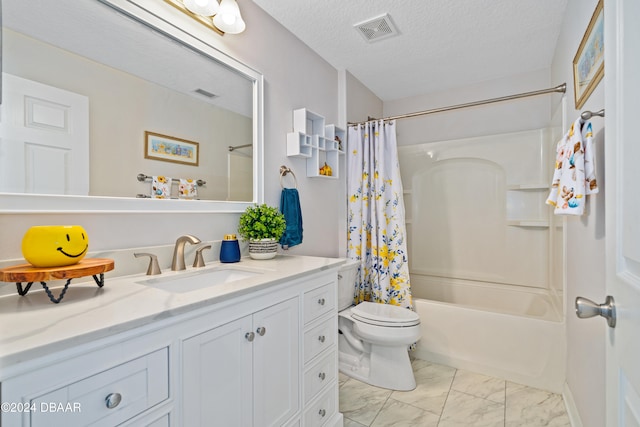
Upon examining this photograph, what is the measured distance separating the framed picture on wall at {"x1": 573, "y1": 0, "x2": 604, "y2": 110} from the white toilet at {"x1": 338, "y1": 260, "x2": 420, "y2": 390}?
5.01ft

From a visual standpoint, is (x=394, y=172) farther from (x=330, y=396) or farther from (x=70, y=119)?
(x=70, y=119)

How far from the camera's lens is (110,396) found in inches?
28.1

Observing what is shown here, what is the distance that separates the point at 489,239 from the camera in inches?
118

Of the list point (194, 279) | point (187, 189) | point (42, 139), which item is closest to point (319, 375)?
point (194, 279)

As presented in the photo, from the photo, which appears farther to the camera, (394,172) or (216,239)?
(394,172)

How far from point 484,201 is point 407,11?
1.90 metres

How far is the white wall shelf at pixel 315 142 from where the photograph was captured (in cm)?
207

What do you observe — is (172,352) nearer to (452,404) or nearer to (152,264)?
(152,264)

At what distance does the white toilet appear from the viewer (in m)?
1.98

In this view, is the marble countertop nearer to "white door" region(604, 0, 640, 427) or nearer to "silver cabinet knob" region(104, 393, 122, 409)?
"silver cabinet knob" region(104, 393, 122, 409)

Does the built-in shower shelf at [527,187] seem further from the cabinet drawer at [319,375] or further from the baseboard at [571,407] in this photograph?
the cabinet drawer at [319,375]

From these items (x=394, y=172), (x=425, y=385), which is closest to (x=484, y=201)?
(x=394, y=172)

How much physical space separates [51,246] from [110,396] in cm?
47

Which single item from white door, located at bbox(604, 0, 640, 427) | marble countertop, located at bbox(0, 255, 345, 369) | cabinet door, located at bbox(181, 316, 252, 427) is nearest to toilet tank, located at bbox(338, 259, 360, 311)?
marble countertop, located at bbox(0, 255, 345, 369)
